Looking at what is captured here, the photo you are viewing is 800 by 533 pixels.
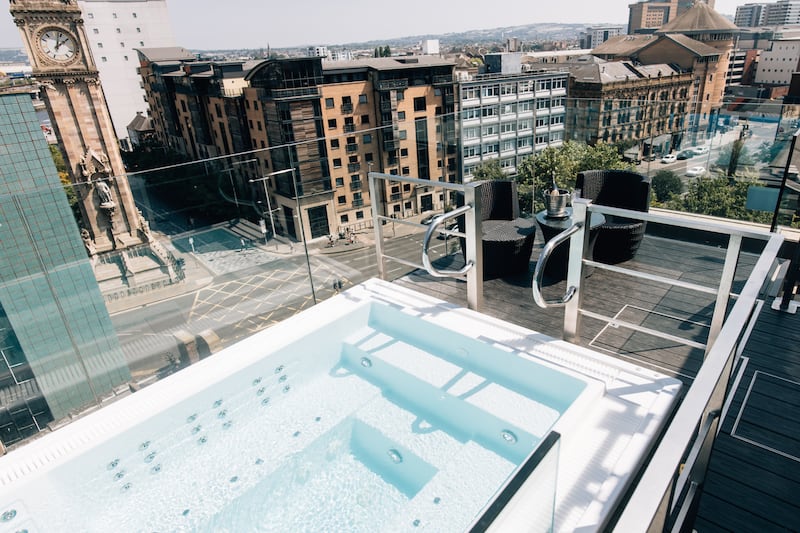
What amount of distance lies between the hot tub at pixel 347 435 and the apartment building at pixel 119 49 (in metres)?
55.0

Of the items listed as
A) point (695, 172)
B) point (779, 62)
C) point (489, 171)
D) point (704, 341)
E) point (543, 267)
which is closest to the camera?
point (543, 267)

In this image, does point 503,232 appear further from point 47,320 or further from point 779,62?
point 779,62

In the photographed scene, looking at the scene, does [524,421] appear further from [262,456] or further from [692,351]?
[262,456]

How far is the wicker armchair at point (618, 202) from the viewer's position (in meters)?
3.93

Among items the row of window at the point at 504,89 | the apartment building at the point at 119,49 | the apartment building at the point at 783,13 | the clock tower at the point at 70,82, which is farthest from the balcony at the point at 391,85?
the apartment building at the point at 783,13

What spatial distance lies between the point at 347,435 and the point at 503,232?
215 cm

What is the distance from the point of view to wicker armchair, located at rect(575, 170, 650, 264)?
155 inches

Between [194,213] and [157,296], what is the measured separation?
764mm

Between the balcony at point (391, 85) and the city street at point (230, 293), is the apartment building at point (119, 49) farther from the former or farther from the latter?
the city street at point (230, 293)

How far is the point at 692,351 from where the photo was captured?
289 centimetres

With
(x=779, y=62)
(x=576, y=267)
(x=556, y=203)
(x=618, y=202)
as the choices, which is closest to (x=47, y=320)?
(x=576, y=267)

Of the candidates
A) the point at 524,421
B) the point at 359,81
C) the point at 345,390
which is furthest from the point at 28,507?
the point at 359,81

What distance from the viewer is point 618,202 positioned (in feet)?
15.0

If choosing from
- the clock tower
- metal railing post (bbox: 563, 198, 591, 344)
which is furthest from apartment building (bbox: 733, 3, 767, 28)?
metal railing post (bbox: 563, 198, 591, 344)
